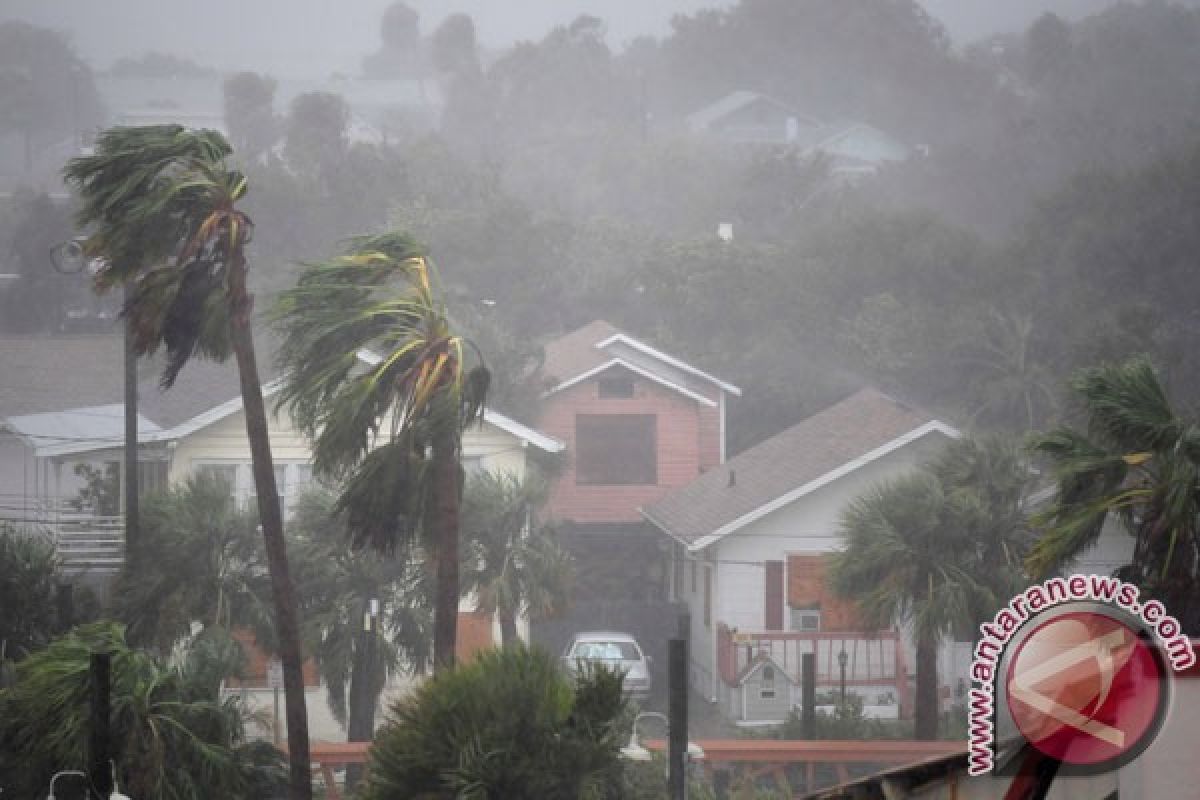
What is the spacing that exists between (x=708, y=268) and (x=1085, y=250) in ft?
53.3

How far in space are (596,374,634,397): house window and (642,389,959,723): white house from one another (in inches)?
278

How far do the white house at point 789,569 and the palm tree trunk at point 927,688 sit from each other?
5898 millimetres

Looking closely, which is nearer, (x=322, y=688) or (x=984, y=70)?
(x=322, y=688)

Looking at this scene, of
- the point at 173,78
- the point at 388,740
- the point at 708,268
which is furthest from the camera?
the point at 173,78

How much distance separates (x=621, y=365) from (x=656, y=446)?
2318mm

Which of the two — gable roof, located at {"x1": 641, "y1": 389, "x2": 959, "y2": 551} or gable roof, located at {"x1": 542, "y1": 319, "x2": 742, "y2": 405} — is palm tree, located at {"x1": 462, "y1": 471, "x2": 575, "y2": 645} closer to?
gable roof, located at {"x1": 641, "y1": 389, "x2": 959, "y2": 551}

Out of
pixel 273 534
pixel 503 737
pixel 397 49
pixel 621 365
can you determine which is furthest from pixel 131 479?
pixel 397 49

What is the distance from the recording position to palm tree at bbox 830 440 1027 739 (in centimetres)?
2688

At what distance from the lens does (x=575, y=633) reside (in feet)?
127

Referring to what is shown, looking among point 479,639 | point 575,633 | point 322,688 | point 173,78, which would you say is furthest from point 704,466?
point 173,78

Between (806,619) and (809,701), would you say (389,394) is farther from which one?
(806,619)

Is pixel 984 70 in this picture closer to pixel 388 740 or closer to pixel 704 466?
pixel 704 466

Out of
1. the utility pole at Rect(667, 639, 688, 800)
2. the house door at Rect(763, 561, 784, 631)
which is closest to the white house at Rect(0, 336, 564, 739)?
the house door at Rect(763, 561, 784, 631)

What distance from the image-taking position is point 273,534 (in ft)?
64.7
